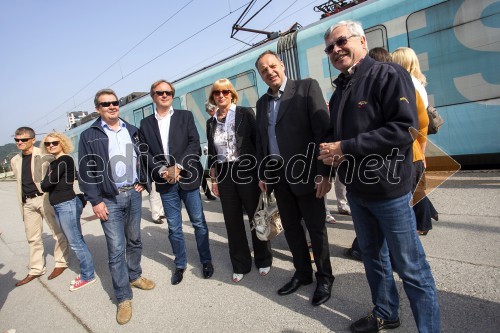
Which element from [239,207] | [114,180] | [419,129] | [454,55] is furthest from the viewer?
[454,55]

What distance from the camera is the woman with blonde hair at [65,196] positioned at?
12.1 feet

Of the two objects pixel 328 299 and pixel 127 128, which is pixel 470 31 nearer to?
pixel 328 299

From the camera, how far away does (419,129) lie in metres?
2.10

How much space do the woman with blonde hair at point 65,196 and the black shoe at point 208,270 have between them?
57.5 inches

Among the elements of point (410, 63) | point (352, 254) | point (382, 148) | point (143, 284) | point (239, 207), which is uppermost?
point (410, 63)

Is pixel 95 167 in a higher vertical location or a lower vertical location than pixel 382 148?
higher

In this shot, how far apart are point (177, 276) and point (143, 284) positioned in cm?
Answer: 37

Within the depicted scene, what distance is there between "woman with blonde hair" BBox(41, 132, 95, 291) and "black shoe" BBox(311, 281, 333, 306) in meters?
2.76

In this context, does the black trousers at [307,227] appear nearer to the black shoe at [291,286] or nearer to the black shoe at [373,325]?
the black shoe at [291,286]

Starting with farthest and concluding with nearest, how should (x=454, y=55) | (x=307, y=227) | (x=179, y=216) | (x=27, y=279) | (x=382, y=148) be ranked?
(x=454, y=55), (x=27, y=279), (x=179, y=216), (x=307, y=227), (x=382, y=148)

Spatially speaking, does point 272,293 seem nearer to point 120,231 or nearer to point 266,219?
point 266,219

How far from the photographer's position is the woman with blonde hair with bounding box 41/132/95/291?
3682 millimetres

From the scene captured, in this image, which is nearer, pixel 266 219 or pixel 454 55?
pixel 266 219

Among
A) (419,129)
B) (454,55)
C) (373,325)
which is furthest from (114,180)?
(454,55)
